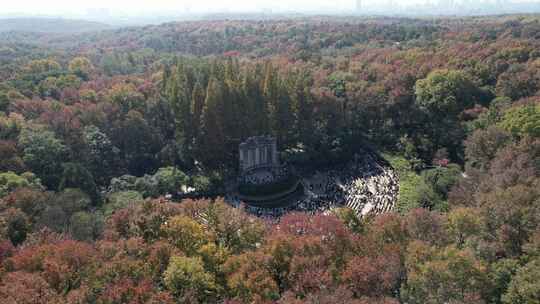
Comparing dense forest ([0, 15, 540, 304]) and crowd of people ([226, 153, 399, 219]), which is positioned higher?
dense forest ([0, 15, 540, 304])

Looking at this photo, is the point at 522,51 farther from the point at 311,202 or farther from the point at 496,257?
the point at 496,257

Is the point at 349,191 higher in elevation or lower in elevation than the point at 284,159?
lower

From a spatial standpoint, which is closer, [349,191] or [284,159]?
[349,191]

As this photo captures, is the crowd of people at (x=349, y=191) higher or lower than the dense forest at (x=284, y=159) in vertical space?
lower

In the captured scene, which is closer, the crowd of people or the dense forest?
the dense forest
